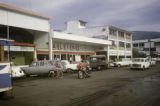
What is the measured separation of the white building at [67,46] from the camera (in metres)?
35.8

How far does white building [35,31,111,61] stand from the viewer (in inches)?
1410

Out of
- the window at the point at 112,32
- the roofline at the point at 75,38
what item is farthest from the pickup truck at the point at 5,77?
the window at the point at 112,32

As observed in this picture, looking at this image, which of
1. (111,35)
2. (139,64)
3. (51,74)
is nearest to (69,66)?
(51,74)

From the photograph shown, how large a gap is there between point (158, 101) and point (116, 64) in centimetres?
3320

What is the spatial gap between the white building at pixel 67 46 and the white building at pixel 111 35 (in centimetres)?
444

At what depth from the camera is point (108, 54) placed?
2174 inches

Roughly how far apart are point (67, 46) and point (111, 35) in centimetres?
1985

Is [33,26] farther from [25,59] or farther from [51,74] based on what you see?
[51,74]

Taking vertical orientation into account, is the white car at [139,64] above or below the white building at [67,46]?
below

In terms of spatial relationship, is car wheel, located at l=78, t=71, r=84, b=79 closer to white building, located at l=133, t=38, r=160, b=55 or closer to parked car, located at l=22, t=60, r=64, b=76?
parked car, located at l=22, t=60, r=64, b=76

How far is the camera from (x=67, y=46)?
4253cm

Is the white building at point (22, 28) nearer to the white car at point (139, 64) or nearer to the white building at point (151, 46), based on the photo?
the white car at point (139, 64)

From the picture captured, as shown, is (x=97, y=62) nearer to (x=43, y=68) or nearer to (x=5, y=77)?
(x=43, y=68)

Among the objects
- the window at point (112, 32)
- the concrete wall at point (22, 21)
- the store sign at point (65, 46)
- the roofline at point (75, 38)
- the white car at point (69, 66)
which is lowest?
the white car at point (69, 66)
